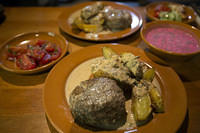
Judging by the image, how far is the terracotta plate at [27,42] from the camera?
1666 mm

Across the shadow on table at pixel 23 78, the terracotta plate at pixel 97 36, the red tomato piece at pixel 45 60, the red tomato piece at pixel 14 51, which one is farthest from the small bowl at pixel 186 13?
the red tomato piece at pixel 14 51

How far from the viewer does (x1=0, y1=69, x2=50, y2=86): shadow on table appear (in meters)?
1.69

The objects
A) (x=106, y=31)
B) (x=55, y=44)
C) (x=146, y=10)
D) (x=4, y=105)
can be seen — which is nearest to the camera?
(x=4, y=105)

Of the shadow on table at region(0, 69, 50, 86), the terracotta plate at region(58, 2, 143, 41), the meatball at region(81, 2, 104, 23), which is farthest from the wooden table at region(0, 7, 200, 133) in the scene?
the meatball at region(81, 2, 104, 23)

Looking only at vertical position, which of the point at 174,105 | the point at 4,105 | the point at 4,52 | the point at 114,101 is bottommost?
the point at 4,105

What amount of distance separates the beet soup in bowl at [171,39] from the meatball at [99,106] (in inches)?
31.6

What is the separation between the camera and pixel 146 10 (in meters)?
2.55

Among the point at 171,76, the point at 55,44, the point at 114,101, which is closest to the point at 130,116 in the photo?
the point at 114,101

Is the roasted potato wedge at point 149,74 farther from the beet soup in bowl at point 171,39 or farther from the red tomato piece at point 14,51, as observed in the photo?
the red tomato piece at point 14,51

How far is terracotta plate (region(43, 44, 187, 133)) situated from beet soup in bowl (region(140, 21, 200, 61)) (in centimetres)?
16

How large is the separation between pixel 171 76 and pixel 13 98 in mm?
1598

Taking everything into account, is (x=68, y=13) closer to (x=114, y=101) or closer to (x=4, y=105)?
(x=4, y=105)

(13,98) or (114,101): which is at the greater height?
(114,101)

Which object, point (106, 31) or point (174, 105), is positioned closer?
point (174, 105)
